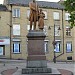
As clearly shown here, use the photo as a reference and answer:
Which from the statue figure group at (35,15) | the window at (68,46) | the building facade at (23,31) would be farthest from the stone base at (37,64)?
the window at (68,46)

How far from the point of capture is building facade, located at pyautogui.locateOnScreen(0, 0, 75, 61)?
1661 inches

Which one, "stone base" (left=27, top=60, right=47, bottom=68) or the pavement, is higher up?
"stone base" (left=27, top=60, right=47, bottom=68)

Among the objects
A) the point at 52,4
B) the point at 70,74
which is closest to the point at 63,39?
the point at 52,4

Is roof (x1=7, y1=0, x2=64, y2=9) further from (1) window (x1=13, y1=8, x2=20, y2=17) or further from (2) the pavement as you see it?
(2) the pavement

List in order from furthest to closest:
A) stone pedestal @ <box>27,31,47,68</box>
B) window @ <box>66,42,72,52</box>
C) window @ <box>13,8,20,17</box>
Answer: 1. window @ <box>66,42,72,52</box>
2. window @ <box>13,8,20,17</box>
3. stone pedestal @ <box>27,31,47,68</box>

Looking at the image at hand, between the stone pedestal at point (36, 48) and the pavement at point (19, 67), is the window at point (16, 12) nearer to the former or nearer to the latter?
the pavement at point (19, 67)

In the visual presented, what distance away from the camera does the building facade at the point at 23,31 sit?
42.2 meters

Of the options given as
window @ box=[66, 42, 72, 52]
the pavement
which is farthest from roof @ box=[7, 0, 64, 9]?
the pavement

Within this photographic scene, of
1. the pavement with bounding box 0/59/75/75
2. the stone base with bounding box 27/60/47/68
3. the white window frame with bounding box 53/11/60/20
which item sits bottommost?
the pavement with bounding box 0/59/75/75

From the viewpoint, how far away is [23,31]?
4394 cm

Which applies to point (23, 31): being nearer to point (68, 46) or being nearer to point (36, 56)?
point (68, 46)

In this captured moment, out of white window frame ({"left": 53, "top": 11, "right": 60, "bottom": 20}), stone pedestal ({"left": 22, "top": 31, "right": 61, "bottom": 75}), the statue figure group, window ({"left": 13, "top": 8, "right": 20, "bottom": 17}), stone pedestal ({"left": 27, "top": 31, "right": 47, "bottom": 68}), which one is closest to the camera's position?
stone pedestal ({"left": 22, "top": 31, "right": 61, "bottom": 75})

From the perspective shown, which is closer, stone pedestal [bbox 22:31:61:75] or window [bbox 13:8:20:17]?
stone pedestal [bbox 22:31:61:75]

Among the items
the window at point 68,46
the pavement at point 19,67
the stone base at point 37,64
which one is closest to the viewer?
the stone base at point 37,64
